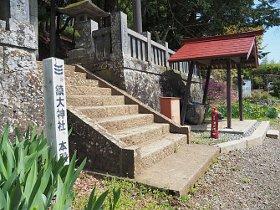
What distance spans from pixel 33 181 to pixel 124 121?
3.60 metres

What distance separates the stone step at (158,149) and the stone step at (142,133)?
108mm

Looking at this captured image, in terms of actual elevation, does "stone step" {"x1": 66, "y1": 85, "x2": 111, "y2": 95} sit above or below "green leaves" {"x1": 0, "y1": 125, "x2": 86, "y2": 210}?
above

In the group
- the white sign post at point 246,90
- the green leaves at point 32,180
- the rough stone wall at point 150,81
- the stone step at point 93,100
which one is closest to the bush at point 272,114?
the rough stone wall at point 150,81

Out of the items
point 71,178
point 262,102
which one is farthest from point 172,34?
point 71,178

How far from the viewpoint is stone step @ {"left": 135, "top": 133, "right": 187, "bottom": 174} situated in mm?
4625

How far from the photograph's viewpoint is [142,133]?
18.2 feet

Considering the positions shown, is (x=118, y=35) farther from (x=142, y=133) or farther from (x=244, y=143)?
(x=244, y=143)

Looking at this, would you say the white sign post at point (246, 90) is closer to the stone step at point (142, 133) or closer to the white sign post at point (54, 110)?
the stone step at point (142, 133)

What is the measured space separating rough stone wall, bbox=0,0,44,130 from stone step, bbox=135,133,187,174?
144 cm

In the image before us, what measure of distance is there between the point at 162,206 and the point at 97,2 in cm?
1366

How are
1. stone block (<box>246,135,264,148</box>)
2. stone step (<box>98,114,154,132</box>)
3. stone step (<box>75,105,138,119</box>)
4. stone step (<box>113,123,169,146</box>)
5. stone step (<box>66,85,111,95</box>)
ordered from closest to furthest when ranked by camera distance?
stone step (<box>113,123,169,146</box>) < stone step (<box>98,114,154,132</box>) < stone step (<box>75,105,138,119</box>) < stone step (<box>66,85,111,95</box>) < stone block (<box>246,135,264,148</box>)

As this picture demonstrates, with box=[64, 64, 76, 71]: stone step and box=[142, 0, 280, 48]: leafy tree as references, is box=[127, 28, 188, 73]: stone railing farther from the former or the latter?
box=[142, 0, 280, 48]: leafy tree

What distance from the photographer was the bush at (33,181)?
76.5 inches

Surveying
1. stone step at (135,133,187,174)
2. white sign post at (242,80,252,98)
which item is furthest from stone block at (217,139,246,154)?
white sign post at (242,80,252,98)
